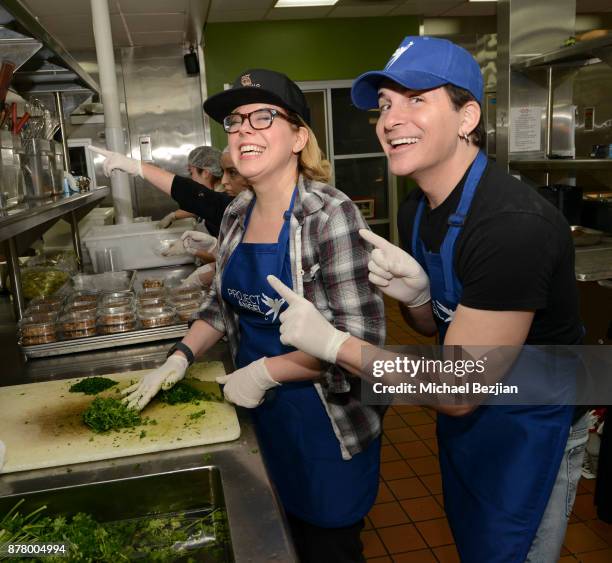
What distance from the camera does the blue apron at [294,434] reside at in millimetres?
1755

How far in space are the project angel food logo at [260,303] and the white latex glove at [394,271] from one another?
0.30m

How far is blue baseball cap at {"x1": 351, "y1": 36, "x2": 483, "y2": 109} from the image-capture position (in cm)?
137

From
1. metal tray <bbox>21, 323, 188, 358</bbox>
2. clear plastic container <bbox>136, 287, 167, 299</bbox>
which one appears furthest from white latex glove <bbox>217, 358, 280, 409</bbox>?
clear plastic container <bbox>136, 287, 167, 299</bbox>

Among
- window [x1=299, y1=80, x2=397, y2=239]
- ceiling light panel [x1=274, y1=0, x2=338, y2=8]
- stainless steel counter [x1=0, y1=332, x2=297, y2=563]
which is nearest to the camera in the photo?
stainless steel counter [x1=0, y1=332, x2=297, y2=563]

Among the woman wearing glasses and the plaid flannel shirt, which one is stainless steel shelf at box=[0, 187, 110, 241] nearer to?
the woman wearing glasses

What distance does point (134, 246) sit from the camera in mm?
3551

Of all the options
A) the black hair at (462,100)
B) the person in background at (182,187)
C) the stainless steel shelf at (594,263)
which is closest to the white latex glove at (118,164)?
→ the person in background at (182,187)

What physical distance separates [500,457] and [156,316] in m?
1.41

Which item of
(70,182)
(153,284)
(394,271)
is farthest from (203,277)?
(394,271)

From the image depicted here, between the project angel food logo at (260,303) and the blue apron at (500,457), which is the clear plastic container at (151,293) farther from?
the blue apron at (500,457)

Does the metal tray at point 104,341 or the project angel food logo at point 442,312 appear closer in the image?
the project angel food logo at point 442,312

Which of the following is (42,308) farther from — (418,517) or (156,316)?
(418,517)

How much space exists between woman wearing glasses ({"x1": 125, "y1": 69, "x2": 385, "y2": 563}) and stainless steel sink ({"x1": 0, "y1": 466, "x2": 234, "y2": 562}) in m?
0.30

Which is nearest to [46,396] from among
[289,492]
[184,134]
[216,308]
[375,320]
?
[216,308]
